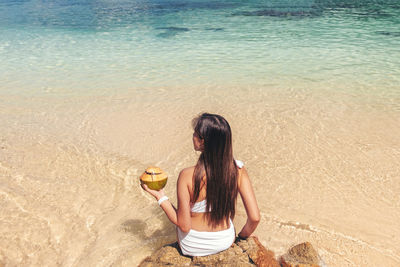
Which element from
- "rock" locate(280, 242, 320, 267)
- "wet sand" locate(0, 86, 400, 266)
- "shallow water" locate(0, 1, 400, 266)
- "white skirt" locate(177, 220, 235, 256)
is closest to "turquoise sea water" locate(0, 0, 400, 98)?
"shallow water" locate(0, 1, 400, 266)

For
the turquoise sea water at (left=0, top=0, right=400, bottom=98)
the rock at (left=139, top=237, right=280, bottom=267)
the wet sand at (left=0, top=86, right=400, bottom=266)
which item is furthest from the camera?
the turquoise sea water at (left=0, top=0, right=400, bottom=98)

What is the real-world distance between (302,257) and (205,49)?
9411 millimetres

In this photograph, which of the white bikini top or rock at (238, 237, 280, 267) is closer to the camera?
the white bikini top

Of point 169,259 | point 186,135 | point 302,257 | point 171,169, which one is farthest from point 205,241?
point 186,135

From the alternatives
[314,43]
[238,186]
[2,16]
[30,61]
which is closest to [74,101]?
[30,61]

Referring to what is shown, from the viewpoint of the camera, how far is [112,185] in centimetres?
428

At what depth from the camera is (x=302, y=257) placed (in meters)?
2.81

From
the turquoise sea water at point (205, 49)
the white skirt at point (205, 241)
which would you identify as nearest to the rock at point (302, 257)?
the white skirt at point (205, 241)

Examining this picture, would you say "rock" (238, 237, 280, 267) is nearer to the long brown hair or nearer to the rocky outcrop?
the rocky outcrop

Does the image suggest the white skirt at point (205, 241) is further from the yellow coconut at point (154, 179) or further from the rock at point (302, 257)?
the rock at point (302, 257)

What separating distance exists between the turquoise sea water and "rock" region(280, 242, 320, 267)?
17.9 ft

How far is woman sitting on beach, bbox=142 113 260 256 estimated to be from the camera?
2.15 m

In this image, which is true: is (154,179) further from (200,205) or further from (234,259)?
(234,259)

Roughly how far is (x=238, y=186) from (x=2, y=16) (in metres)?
22.0
